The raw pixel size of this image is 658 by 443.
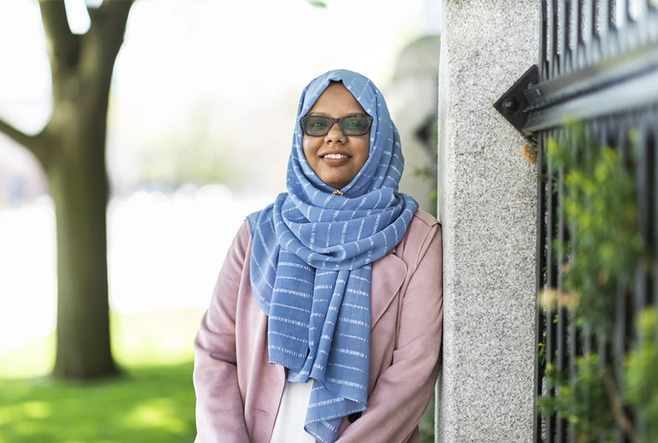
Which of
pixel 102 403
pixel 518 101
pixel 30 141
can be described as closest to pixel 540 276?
pixel 518 101

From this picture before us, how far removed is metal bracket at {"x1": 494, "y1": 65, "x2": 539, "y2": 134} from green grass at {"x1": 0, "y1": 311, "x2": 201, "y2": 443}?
4471 millimetres

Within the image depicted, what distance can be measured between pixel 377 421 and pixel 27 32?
12.9 m

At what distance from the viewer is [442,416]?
250 cm

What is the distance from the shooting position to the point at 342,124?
8.54ft

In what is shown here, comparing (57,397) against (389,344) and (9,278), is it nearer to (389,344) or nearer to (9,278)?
(389,344)

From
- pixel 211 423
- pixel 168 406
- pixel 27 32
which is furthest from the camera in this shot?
pixel 27 32

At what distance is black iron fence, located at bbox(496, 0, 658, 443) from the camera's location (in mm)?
1207

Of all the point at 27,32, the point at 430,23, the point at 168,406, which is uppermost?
the point at 27,32

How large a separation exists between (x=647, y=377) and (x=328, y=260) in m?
1.60

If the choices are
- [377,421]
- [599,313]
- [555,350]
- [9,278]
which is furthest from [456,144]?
[9,278]

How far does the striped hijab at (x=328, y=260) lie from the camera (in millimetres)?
2367

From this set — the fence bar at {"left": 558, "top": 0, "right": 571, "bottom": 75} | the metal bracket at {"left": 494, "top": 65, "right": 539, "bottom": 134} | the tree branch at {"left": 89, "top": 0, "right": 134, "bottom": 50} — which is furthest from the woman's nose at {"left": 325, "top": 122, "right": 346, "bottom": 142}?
the tree branch at {"left": 89, "top": 0, "right": 134, "bottom": 50}

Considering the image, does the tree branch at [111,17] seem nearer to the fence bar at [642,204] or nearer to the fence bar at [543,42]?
the fence bar at [543,42]

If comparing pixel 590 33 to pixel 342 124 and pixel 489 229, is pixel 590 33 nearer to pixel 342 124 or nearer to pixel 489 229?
pixel 489 229
